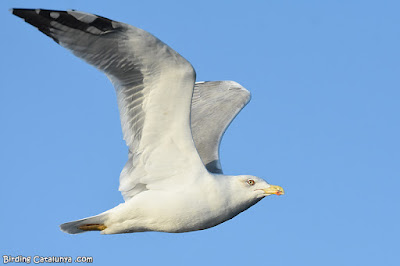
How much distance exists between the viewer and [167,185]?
12477mm

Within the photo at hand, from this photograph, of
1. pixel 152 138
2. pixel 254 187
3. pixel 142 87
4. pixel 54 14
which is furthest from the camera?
pixel 254 187

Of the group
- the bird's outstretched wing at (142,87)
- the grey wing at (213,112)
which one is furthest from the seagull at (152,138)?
the grey wing at (213,112)

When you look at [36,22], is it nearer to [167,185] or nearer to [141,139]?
[141,139]

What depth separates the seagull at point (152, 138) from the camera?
11391 mm

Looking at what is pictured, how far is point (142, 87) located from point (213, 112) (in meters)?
3.65

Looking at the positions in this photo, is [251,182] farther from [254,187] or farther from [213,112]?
[213,112]

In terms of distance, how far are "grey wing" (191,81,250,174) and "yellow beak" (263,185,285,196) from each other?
154cm

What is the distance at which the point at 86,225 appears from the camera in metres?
12.6

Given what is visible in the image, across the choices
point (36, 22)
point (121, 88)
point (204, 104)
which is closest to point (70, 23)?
point (36, 22)

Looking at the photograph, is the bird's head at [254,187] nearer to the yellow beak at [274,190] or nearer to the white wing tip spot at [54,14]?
the yellow beak at [274,190]

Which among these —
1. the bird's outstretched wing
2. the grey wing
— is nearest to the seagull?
the bird's outstretched wing

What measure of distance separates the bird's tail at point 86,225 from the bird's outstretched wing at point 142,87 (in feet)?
2.11

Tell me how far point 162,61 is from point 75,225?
126 inches

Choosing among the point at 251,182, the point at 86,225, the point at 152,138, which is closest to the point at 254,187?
the point at 251,182
